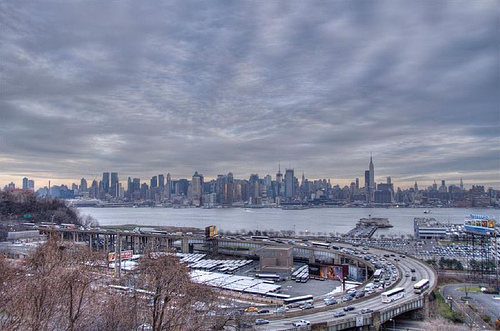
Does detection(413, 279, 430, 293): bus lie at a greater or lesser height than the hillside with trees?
lesser

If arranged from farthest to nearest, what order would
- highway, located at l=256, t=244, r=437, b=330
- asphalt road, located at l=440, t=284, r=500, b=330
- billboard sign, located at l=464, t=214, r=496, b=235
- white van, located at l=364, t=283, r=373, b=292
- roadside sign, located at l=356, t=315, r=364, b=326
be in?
billboard sign, located at l=464, t=214, r=496, b=235 < white van, located at l=364, t=283, r=373, b=292 < asphalt road, located at l=440, t=284, r=500, b=330 < roadside sign, located at l=356, t=315, r=364, b=326 < highway, located at l=256, t=244, r=437, b=330

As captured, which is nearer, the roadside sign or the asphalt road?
the roadside sign

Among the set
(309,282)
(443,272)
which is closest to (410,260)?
(443,272)

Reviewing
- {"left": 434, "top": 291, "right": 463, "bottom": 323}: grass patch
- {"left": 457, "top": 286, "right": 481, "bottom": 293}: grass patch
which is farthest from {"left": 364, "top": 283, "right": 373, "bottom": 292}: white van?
{"left": 457, "top": 286, "right": 481, "bottom": 293}: grass patch

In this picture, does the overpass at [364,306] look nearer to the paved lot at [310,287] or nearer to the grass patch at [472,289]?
the grass patch at [472,289]

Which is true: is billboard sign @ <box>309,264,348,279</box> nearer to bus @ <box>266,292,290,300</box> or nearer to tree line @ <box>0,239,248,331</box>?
bus @ <box>266,292,290,300</box>

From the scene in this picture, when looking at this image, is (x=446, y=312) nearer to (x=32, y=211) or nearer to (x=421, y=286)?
(x=421, y=286)

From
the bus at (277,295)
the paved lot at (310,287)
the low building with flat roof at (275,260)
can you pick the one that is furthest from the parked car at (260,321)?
the low building with flat roof at (275,260)
